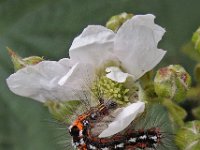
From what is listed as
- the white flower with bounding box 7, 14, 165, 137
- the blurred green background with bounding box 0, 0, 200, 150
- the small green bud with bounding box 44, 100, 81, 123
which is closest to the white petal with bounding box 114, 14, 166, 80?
the white flower with bounding box 7, 14, 165, 137

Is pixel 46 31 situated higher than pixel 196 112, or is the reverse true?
pixel 46 31

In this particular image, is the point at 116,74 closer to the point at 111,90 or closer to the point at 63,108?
the point at 111,90

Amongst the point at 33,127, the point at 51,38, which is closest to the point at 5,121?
the point at 33,127

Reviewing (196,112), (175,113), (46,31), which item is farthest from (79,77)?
(46,31)

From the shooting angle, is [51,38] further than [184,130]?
Yes

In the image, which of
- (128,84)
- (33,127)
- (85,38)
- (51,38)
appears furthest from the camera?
(51,38)

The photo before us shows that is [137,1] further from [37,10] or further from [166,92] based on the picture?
[166,92]
